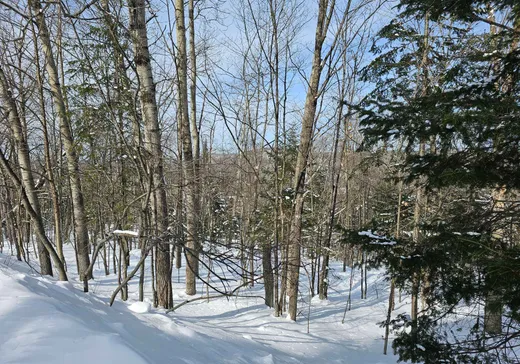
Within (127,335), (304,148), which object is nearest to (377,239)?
(127,335)

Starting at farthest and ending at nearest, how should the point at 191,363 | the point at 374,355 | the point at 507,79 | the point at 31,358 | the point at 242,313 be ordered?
the point at 242,313, the point at 374,355, the point at 507,79, the point at 191,363, the point at 31,358

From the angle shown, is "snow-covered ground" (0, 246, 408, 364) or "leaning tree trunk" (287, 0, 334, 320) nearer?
"snow-covered ground" (0, 246, 408, 364)

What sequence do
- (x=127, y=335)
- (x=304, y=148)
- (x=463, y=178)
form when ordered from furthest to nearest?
1. (x=304, y=148)
2. (x=463, y=178)
3. (x=127, y=335)

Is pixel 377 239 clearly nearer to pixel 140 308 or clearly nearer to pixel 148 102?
pixel 140 308

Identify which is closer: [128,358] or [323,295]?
[128,358]

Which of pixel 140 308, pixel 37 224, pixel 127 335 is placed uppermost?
pixel 37 224

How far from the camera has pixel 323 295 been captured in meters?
12.0

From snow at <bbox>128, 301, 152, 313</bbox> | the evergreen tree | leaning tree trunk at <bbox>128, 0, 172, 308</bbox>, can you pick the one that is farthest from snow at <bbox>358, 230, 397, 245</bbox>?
leaning tree trunk at <bbox>128, 0, 172, 308</bbox>

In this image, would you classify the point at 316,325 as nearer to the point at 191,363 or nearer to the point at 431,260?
the point at 431,260

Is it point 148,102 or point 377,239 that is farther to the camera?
point 148,102

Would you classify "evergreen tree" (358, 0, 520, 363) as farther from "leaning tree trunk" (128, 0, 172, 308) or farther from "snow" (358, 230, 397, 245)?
"leaning tree trunk" (128, 0, 172, 308)

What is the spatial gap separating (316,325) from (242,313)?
1847 millimetres

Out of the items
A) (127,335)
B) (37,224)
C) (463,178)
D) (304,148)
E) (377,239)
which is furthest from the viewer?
(304,148)

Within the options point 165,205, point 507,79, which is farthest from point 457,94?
point 165,205
